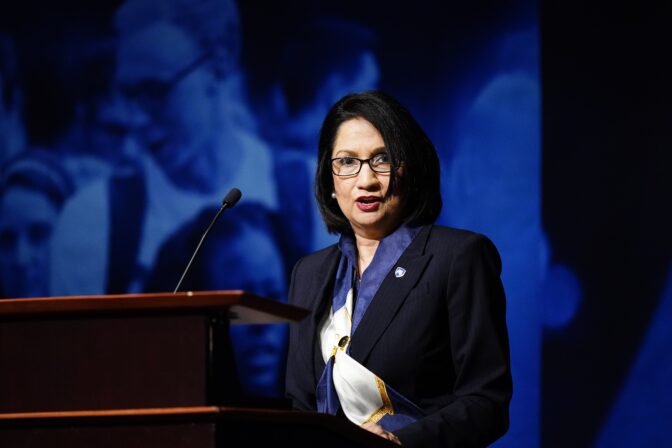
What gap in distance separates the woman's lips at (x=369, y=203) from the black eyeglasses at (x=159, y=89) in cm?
199

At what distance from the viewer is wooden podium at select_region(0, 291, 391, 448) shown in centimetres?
153

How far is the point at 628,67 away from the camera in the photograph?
3.95m

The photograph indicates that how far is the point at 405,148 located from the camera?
2459 millimetres

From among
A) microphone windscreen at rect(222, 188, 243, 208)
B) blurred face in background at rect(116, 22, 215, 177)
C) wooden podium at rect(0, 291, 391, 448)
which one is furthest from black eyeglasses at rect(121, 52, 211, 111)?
wooden podium at rect(0, 291, 391, 448)

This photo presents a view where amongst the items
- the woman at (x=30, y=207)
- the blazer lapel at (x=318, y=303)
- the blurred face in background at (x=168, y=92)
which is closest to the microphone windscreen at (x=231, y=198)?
the blazer lapel at (x=318, y=303)

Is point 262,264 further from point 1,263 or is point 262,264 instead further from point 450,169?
point 1,263

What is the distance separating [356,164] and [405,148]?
0.14 metres

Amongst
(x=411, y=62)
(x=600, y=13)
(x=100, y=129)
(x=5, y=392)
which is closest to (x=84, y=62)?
(x=100, y=129)

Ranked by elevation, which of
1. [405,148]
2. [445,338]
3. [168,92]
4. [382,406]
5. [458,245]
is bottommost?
[382,406]

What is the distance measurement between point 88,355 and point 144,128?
2799 mm

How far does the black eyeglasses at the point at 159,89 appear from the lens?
4.29 metres

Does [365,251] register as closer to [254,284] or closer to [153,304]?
[153,304]

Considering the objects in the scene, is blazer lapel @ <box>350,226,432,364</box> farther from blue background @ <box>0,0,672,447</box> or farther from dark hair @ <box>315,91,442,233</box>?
blue background @ <box>0,0,672,447</box>

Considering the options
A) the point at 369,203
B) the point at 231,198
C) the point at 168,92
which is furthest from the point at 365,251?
the point at 168,92
